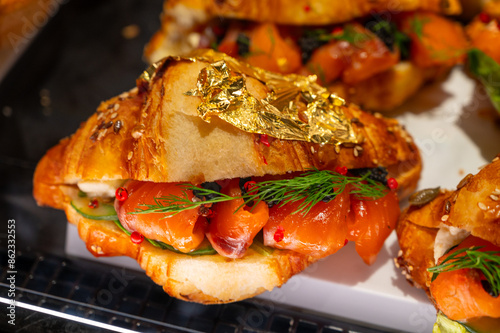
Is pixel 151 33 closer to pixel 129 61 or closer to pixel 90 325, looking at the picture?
pixel 129 61

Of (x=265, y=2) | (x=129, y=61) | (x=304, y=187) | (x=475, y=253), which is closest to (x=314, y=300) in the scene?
(x=304, y=187)

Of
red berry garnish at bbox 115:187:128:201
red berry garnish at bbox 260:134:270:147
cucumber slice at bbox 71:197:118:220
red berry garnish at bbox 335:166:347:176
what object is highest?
red berry garnish at bbox 260:134:270:147

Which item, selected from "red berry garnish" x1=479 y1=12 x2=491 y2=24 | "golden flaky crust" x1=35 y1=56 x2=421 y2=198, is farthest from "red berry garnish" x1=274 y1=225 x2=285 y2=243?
"red berry garnish" x1=479 y1=12 x2=491 y2=24

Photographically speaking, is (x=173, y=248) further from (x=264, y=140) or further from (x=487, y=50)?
(x=487, y=50)

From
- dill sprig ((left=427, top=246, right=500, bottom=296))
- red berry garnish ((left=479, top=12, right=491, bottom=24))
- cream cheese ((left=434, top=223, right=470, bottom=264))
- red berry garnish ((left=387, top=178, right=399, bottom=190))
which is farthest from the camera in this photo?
red berry garnish ((left=479, top=12, right=491, bottom=24))

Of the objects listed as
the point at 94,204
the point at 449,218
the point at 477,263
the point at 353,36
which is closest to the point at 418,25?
the point at 353,36

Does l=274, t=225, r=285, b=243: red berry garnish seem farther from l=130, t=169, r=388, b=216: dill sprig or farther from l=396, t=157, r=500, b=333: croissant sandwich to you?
l=396, t=157, r=500, b=333: croissant sandwich

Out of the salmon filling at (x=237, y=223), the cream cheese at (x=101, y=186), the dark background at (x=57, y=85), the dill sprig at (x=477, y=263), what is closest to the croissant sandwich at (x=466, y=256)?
the dill sprig at (x=477, y=263)

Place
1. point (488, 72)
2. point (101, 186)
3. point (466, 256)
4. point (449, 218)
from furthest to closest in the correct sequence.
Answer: point (488, 72) → point (101, 186) → point (449, 218) → point (466, 256)
